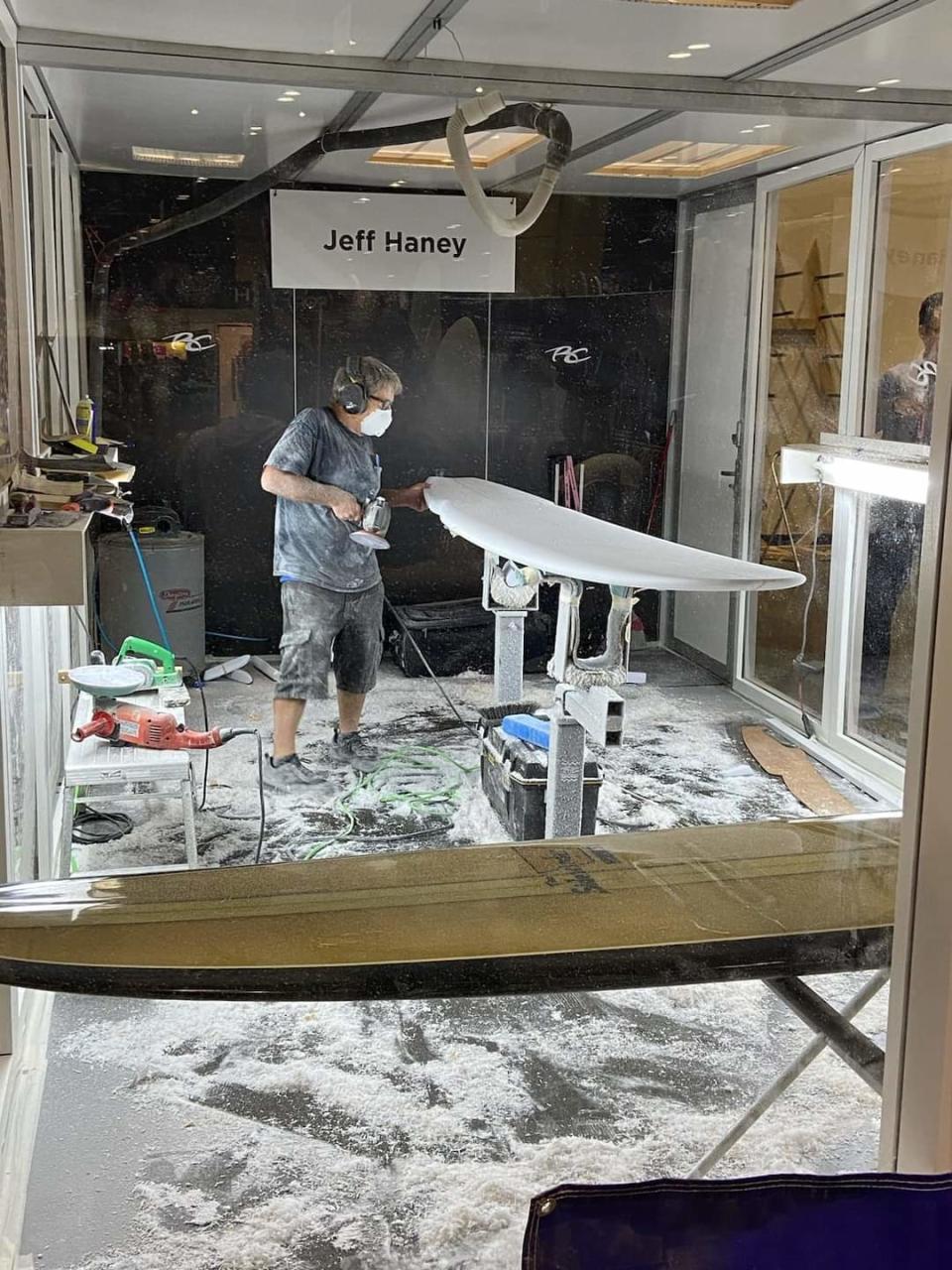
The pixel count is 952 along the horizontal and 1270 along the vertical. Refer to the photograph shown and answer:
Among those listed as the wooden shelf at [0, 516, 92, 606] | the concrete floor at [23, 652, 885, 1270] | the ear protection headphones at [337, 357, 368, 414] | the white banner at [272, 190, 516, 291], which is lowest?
the concrete floor at [23, 652, 885, 1270]

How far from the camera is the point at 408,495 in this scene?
81.7 inches

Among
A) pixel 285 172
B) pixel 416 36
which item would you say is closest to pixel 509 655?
pixel 285 172

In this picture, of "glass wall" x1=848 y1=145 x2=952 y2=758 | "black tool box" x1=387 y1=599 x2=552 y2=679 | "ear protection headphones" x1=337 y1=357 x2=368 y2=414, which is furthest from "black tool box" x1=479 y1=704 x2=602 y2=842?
"ear protection headphones" x1=337 y1=357 x2=368 y2=414

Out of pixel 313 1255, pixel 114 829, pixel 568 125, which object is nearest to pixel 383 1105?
pixel 313 1255

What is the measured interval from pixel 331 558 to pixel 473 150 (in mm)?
717

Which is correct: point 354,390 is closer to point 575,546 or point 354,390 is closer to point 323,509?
point 323,509

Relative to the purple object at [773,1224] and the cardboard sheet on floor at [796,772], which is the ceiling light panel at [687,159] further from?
the purple object at [773,1224]

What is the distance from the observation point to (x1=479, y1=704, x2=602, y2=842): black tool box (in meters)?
1.98

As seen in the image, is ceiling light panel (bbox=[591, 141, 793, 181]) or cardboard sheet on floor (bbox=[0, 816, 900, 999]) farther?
ceiling light panel (bbox=[591, 141, 793, 181])

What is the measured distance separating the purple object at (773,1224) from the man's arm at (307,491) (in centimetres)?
141

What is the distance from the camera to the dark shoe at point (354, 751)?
83.9 inches

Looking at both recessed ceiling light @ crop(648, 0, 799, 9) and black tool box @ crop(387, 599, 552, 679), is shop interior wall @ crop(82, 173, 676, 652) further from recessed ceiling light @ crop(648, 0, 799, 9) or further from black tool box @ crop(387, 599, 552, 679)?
recessed ceiling light @ crop(648, 0, 799, 9)

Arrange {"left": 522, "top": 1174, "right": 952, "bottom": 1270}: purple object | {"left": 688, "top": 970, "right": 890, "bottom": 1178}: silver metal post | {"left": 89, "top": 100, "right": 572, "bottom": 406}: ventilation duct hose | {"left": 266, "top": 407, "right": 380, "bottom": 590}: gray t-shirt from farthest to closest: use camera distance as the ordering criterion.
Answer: {"left": 266, "top": 407, "right": 380, "bottom": 590}: gray t-shirt < {"left": 89, "top": 100, "right": 572, "bottom": 406}: ventilation duct hose < {"left": 688, "top": 970, "right": 890, "bottom": 1178}: silver metal post < {"left": 522, "top": 1174, "right": 952, "bottom": 1270}: purple object

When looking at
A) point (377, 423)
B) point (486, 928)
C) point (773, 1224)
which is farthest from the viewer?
point (377, 423)
